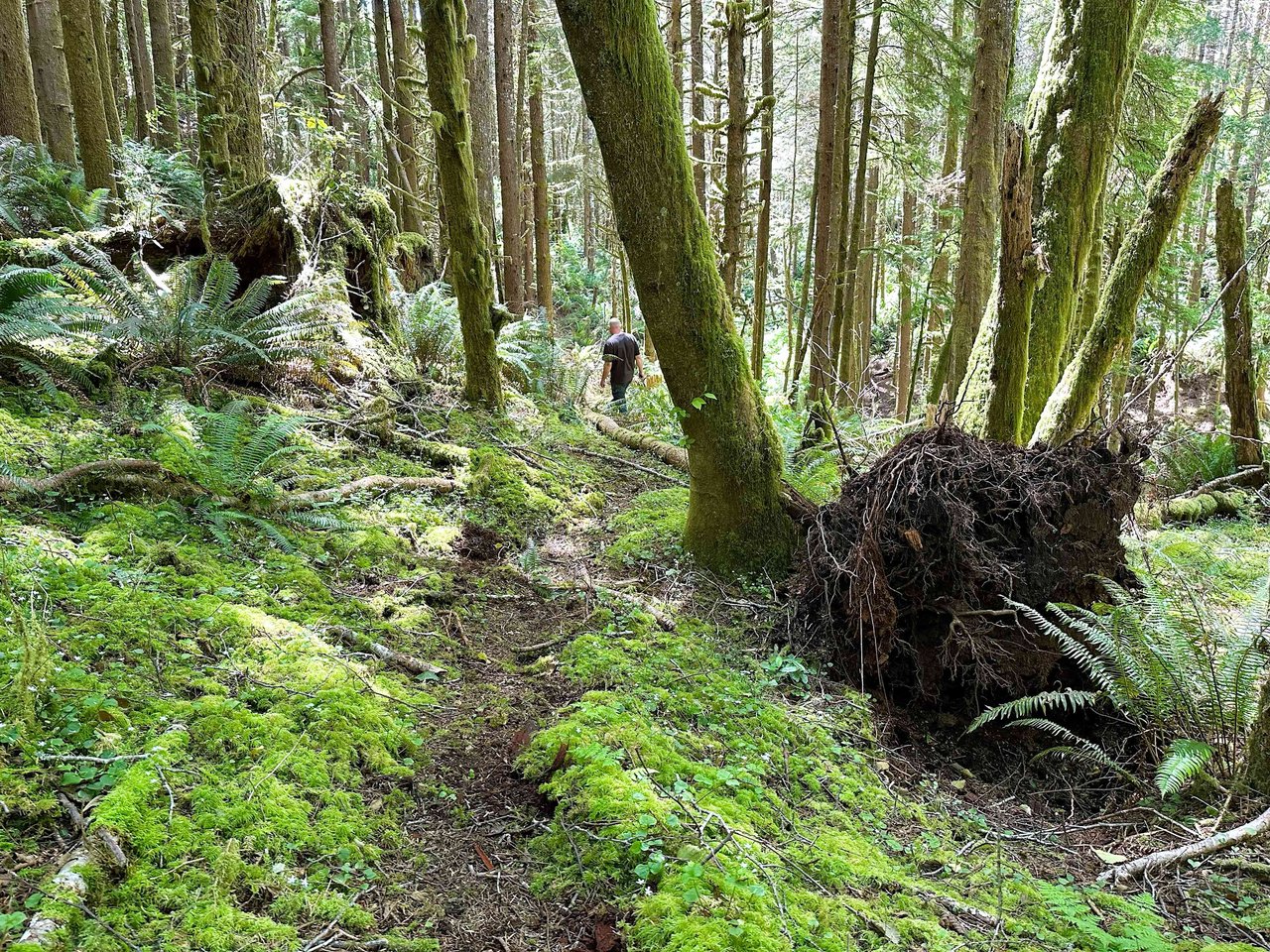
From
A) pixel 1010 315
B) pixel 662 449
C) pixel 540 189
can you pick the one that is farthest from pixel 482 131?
pixel 1010 315

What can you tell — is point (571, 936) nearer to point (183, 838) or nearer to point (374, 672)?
point (183, 838)

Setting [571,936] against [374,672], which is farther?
[374,672]

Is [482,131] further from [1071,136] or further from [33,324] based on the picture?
[1071,136]

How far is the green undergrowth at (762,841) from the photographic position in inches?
87.1

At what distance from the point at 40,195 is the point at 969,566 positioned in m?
9.35

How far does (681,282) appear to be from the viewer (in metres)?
4.62

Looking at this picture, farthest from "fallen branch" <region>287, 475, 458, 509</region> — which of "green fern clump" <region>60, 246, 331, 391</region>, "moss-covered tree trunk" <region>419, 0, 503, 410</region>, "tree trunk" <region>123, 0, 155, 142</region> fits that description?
"tree trunk" <region>123, 0, 155, 142</region>

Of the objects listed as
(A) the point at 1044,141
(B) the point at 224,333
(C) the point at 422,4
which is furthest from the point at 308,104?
(A) the point at 1044,141

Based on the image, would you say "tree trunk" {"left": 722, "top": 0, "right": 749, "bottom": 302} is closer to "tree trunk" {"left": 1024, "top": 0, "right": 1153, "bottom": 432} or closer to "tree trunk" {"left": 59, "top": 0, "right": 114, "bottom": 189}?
"tree trunk" {"left": 1024, "top": 0, "right": 1153, "bottom": 432}

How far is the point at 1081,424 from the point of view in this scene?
5684mm

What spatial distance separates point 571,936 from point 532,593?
2.83 metres

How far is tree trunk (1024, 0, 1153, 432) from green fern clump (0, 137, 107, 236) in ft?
28.8

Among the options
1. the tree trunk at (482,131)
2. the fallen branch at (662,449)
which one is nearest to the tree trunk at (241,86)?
the tree trunk at (482,131)

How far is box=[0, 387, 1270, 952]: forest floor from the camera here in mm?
2068
